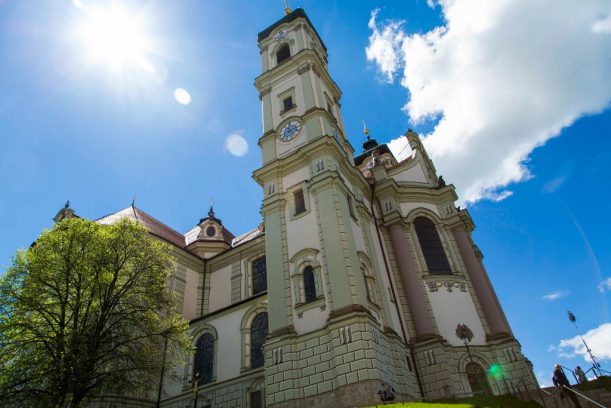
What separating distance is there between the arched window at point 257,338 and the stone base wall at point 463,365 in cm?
778

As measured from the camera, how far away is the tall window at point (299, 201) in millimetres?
22733

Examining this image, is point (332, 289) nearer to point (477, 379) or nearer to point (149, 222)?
point (477, 379)

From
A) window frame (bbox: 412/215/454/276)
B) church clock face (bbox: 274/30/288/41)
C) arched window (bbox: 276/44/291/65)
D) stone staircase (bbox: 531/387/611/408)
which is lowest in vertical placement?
stone staircase (bbox: 531/387/611/408)

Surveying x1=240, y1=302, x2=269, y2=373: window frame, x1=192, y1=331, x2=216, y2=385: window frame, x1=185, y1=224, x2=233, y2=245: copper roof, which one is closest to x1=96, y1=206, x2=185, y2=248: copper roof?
x1=185, y1=224, x2=233, y2=245: copper roof

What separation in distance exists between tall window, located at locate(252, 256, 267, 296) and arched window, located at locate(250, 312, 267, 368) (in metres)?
4.95

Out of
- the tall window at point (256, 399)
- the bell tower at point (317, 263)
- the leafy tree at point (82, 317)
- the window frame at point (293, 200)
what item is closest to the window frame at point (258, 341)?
the tall window at point (256, 399)

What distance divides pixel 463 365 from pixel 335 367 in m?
7.83

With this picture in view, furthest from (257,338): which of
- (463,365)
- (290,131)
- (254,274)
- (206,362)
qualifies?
(290,131)

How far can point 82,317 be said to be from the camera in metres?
16.7

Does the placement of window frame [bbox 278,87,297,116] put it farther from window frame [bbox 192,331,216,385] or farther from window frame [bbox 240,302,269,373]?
window frame [bbox 192,331,216,385]

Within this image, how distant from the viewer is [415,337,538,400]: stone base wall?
1977cm

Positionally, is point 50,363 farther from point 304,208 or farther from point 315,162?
point 315,162

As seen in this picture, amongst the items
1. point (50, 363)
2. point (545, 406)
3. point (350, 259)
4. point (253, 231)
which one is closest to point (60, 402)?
point (50, 363)

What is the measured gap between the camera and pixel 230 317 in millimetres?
24000
